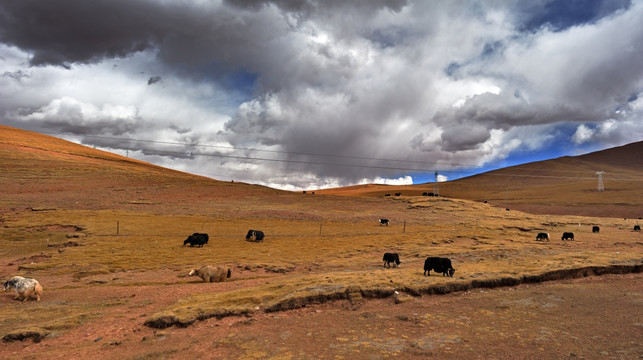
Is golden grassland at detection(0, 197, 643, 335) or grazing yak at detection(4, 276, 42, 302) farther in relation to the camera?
grazing yak at detection(4, 276, 42, 302)

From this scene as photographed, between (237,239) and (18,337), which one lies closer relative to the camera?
(18,337)

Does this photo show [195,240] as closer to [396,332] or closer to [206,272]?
[206,272]

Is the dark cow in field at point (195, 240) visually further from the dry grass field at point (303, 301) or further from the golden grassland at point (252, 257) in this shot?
the dry grass field at point (303, 301)

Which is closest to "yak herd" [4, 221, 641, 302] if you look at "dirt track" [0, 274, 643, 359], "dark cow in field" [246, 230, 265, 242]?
"dirt track" [0, 274, 643, 359]

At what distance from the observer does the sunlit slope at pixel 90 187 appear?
5062cm

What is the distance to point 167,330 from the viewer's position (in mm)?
9641

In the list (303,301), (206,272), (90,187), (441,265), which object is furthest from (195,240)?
(90,187)

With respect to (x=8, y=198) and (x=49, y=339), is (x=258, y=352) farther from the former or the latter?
(x=8, y=198)

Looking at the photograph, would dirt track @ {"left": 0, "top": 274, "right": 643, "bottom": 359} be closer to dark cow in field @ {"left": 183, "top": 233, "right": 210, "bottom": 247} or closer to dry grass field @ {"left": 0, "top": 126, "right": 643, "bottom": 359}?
dry grass field @ {"left": 0, "top": 126, "right": 643, "bottom": 359}

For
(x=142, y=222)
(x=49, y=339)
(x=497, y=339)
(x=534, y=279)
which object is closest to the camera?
(x=497, y=339)

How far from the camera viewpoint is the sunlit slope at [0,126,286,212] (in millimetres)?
50625

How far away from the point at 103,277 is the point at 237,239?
15091 mm

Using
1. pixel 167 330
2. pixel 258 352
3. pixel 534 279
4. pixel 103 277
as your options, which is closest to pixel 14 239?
pixel 103 277

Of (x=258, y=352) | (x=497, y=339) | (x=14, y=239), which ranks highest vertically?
(x=497, y=339)
